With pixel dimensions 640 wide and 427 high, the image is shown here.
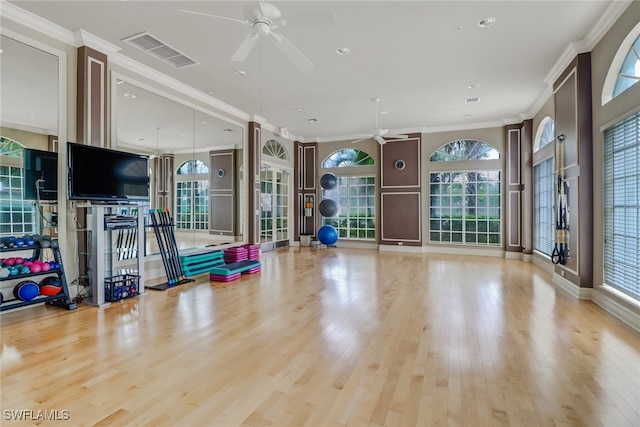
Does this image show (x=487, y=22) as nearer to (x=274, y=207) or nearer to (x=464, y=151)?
(x=464, y=151)

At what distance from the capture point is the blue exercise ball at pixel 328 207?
10258mm

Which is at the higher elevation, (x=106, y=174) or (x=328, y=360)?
(x=106, y=174)

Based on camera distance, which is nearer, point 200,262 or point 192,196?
point 200,262

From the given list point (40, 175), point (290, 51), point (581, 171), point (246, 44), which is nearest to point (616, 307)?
point (581, 171)

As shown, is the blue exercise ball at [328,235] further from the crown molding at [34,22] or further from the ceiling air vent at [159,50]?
the crown molding at [34,22]

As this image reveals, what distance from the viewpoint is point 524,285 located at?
536 cm

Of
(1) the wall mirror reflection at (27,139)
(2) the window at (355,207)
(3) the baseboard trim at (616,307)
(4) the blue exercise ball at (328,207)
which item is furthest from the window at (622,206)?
(1) the wall mirror reflection at (27,139)

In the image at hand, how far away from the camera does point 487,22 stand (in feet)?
13.1

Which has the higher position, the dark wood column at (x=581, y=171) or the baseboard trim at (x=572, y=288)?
the dark wood column at (x=581, y=171)

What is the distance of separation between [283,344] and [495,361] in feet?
6.06

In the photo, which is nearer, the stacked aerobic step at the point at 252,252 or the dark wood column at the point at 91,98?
the dark wood column at the point at 91,98

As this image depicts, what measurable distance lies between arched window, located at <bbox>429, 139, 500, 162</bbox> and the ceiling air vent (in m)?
7.06

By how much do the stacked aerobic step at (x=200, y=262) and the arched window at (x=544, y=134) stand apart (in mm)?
7297
